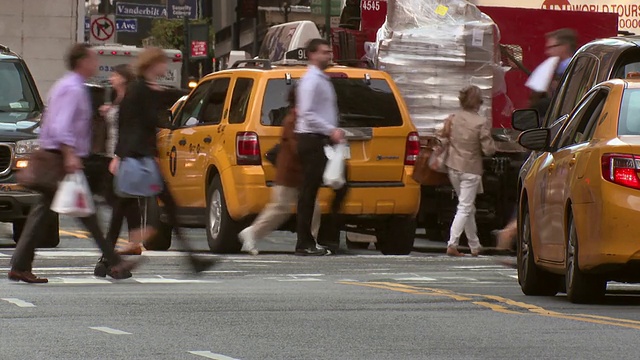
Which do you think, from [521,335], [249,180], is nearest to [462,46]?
[249,180]

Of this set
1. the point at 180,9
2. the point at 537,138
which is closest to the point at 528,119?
the point at 537,138

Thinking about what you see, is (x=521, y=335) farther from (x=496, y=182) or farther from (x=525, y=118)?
(x=496, y=182)

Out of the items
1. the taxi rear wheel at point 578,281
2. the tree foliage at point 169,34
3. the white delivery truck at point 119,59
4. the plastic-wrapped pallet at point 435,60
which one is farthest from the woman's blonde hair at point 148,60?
the tree foliage at point 169,34

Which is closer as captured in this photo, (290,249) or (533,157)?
(533,157)

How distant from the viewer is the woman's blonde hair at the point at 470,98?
19.6 m

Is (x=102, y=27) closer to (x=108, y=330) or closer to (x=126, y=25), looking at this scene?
(x=126, y=25)

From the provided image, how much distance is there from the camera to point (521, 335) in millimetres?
10164

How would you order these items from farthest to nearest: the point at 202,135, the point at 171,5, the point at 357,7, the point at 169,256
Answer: the point at 171,5
the point at 357,7
the point at 202,135
the point at 169,256

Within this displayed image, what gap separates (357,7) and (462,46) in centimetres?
760

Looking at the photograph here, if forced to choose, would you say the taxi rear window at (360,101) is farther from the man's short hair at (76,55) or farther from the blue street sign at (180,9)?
the blue street sign at (180,9)

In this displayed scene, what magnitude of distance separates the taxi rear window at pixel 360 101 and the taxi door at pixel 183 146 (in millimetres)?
1222

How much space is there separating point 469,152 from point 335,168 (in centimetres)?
306

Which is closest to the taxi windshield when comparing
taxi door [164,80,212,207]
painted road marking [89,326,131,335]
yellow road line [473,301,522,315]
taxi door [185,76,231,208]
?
taxi door [164,80,212,207]

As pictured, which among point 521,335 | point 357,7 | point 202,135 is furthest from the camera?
point 357,7
